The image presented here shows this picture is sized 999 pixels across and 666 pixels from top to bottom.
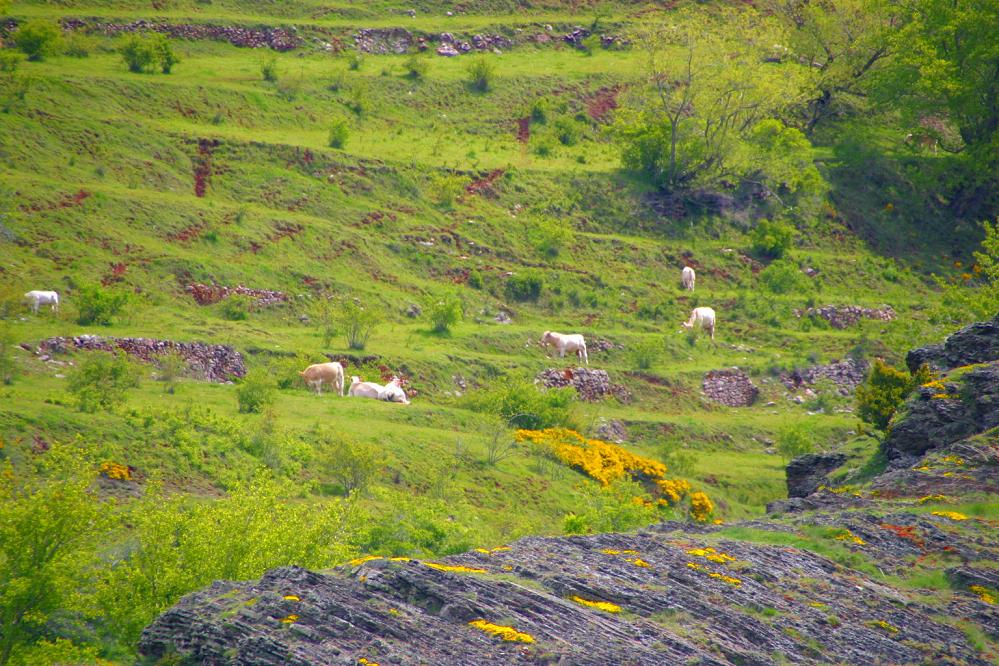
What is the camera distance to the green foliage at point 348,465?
1310 inches

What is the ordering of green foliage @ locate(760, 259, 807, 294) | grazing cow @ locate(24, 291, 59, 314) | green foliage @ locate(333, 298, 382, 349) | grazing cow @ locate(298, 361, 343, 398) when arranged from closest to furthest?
grazing cow @ locate(24, 291, 59, 314) < grazing cow @ locate(298, 361, 343, 398) < green foliage @ locate(333, 298, 382, 349) < green foliage @ locate(760, 259, 807, 294)

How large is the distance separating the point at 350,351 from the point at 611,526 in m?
15.6

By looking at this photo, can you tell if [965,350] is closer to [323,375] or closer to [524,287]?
[323,375]

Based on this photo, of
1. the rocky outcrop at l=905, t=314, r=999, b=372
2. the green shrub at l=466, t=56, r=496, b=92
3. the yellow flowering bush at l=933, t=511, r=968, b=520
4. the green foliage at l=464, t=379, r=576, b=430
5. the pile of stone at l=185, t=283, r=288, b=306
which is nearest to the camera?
the yellow flowering bush at l=933, t=511, r=968, b=520

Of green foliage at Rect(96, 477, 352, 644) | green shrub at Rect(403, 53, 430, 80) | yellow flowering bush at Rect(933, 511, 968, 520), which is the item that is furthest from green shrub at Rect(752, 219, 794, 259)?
green foliage at Rect(96, 477, 352, 644)

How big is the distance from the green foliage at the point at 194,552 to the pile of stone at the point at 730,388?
3032cm

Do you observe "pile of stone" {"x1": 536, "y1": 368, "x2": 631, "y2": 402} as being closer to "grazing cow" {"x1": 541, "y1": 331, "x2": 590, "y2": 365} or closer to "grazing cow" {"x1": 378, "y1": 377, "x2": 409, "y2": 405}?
"grazing cow" {"x1": 541, "y1": 331, "x2": 590, "y2": 365}

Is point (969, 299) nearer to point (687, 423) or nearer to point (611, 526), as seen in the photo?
point (687, 423)

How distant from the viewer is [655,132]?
225 ft

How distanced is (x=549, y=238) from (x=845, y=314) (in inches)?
621

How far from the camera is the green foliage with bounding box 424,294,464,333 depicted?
49.5 m

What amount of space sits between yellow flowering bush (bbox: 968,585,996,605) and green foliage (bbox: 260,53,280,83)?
51.3 meters

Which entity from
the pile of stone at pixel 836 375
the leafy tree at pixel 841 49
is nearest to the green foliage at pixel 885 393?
the pile of stone at pixel 836 375

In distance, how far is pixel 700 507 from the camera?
3978 cm
